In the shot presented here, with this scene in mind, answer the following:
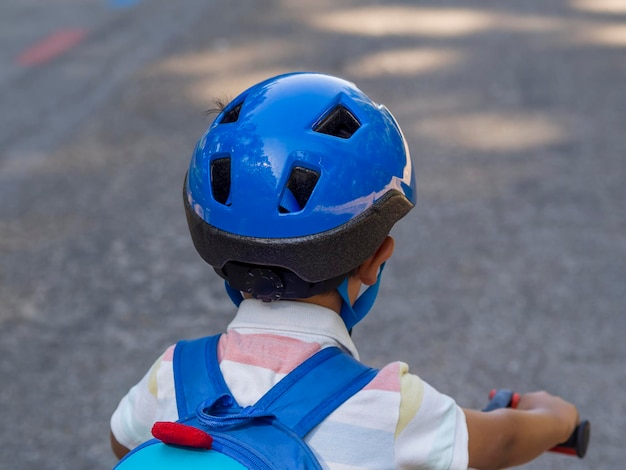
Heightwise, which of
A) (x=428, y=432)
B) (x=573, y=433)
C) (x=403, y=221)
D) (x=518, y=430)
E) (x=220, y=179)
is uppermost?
(x=220, y=179)

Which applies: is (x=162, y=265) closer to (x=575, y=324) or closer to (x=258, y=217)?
(x=575, y=324)

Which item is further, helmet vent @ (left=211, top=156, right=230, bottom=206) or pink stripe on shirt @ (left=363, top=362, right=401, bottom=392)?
helmet vent @ (left=211, top=156, right=230, bottom=206)

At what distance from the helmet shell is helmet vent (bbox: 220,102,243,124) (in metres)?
0.03

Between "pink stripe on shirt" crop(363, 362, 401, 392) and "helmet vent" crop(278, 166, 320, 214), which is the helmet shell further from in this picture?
"pink stripe on shirt" crop(363, 362, 401, 392)

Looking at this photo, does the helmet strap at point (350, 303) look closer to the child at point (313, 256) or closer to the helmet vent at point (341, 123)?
the child at point (313, 256)

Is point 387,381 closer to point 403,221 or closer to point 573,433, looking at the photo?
point 573,433

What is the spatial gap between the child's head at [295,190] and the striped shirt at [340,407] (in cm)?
7

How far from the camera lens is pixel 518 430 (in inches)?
74.9

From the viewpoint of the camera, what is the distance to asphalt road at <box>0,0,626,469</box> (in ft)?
12.9

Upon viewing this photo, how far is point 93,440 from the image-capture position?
3633 millimetres

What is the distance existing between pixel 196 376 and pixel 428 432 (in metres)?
0.44

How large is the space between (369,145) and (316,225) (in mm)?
207

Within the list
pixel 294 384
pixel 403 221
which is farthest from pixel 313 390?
pixel 403 221

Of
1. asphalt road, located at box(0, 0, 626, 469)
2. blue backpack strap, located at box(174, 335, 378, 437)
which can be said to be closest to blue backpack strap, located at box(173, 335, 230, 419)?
blue backpack strap, located at box(174, 335, 378, 437)
